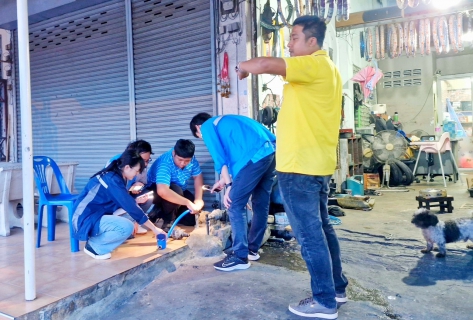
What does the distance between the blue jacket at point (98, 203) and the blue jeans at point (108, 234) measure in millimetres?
47

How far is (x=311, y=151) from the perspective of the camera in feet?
7.31

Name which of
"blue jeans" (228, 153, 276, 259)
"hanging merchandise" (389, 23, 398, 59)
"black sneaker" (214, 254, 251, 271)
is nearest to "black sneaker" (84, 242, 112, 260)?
"black sneaker" (214, 254, 251, 271)

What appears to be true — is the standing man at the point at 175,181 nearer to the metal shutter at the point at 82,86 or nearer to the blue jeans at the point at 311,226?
the metal shutter at the point at 82,86

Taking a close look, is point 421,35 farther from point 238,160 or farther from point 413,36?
point 238,160

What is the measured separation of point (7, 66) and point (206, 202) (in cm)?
464

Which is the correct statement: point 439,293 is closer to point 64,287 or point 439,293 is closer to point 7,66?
point 64,287

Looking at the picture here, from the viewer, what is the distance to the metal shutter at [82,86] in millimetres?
5457

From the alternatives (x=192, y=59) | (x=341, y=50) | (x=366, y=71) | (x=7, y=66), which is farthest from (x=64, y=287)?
(x=341, y=50)

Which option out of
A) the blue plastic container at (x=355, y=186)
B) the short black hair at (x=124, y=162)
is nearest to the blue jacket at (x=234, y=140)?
the short black hair at (x=124, y=162)

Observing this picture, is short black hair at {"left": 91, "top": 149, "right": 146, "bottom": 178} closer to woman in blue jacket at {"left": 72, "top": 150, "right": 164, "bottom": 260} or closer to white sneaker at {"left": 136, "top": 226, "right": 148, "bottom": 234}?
woman in blue jacket at {"left": 72, "top": 150, "right": 164, "bottom": 260}

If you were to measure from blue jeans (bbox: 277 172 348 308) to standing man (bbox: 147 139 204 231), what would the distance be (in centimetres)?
181

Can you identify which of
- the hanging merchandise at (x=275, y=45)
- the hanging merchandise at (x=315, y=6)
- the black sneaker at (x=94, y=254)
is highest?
the hanging merchandise at (x=315, y=6)

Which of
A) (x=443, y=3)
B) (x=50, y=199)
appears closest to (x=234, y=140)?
(x=50, y=199)

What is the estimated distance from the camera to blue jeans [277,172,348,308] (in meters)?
2.21
